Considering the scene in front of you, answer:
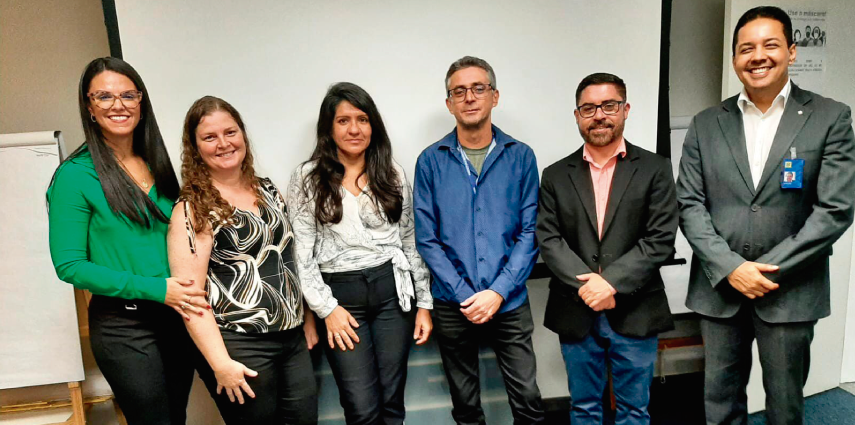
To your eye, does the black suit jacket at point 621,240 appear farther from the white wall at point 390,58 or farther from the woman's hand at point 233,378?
the woman's hand at point 233,378

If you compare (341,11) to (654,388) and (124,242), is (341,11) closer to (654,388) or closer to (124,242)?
(124,242)

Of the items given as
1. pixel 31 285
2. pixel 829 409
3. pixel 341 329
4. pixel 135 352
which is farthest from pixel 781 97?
pixel 31 285

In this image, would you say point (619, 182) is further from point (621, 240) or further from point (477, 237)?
point (477, 237)

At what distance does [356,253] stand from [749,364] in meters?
1.56

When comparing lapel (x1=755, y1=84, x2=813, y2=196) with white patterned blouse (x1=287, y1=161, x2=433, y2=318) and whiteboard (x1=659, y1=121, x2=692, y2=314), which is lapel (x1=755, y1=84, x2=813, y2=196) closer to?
whiteboard (x1=659, y1=121, x2=692, y2=314)

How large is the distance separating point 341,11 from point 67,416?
7.41ft

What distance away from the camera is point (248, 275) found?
5.07 ft

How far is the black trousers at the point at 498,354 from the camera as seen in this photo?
186 centimetres

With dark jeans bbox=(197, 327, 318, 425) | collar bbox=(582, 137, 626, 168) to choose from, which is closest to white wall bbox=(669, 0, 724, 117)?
collar bbox=(582, 137, 626, 168)

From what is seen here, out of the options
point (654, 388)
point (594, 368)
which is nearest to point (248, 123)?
point (594, 368)

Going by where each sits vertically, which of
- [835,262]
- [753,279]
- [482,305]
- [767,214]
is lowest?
[835,262]

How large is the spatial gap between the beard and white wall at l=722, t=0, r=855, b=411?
3.67 ft

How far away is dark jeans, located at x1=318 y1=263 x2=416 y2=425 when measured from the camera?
1785mm

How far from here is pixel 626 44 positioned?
2281 mm
